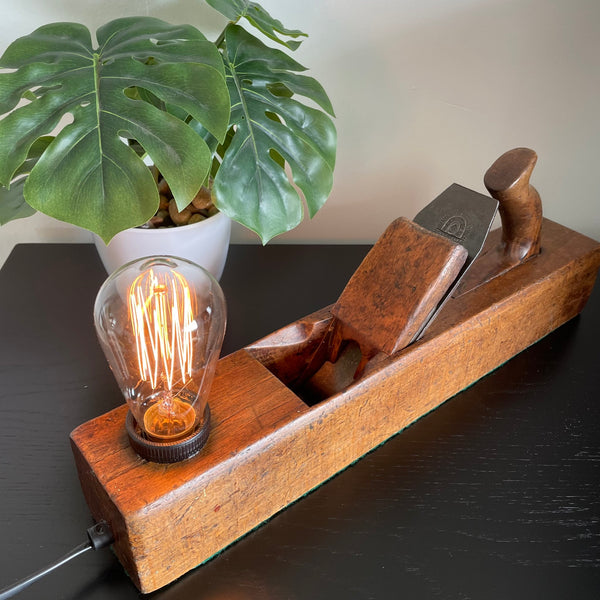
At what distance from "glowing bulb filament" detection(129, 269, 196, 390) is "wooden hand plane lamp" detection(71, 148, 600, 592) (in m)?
0.07

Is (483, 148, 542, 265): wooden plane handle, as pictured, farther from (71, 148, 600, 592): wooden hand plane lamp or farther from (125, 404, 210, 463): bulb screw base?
(125, 404, 210, 463): bulb screw base

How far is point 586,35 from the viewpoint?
1.05m

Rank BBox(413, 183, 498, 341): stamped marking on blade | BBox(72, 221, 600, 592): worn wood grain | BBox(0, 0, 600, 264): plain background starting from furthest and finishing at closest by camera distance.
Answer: BBox(0, 0, 600, 264): plain background < BBox(413, 183, 498, 341): stamped marking on blade < BBox(72, 221, 600, 592): worn wood grain

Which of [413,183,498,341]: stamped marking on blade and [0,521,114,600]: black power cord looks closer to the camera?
[0,521,114,600]: black power cord

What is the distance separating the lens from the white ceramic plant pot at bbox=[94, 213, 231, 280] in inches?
34.6

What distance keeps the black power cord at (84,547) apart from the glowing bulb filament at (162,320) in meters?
0.16

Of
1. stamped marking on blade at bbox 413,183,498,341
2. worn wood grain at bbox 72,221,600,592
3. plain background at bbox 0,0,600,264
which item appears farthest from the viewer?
plain background at bbox 0,0,600,264

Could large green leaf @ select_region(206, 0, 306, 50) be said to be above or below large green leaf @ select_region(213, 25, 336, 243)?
above

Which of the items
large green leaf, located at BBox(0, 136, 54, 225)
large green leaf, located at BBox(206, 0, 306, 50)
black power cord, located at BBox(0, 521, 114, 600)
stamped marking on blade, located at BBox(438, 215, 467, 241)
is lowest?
black power cord, located at BBox(0, 521, 114, 600)

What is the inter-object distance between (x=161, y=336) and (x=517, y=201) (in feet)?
1.82

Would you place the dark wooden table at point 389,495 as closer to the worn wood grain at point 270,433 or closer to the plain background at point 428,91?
the worn wood grain at point 270,433

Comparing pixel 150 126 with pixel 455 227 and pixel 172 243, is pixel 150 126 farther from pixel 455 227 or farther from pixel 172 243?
pixel 455 227

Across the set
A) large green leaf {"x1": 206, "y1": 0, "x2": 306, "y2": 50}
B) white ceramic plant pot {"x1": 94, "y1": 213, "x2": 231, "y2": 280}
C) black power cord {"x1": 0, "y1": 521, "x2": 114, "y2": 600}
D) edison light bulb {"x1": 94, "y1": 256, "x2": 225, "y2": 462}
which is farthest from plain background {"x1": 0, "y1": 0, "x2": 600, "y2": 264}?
black power cord {"x1": 0, "y1": 521, "x2": 114, "y2": 600}

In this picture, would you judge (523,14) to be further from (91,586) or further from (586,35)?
(91,586)
